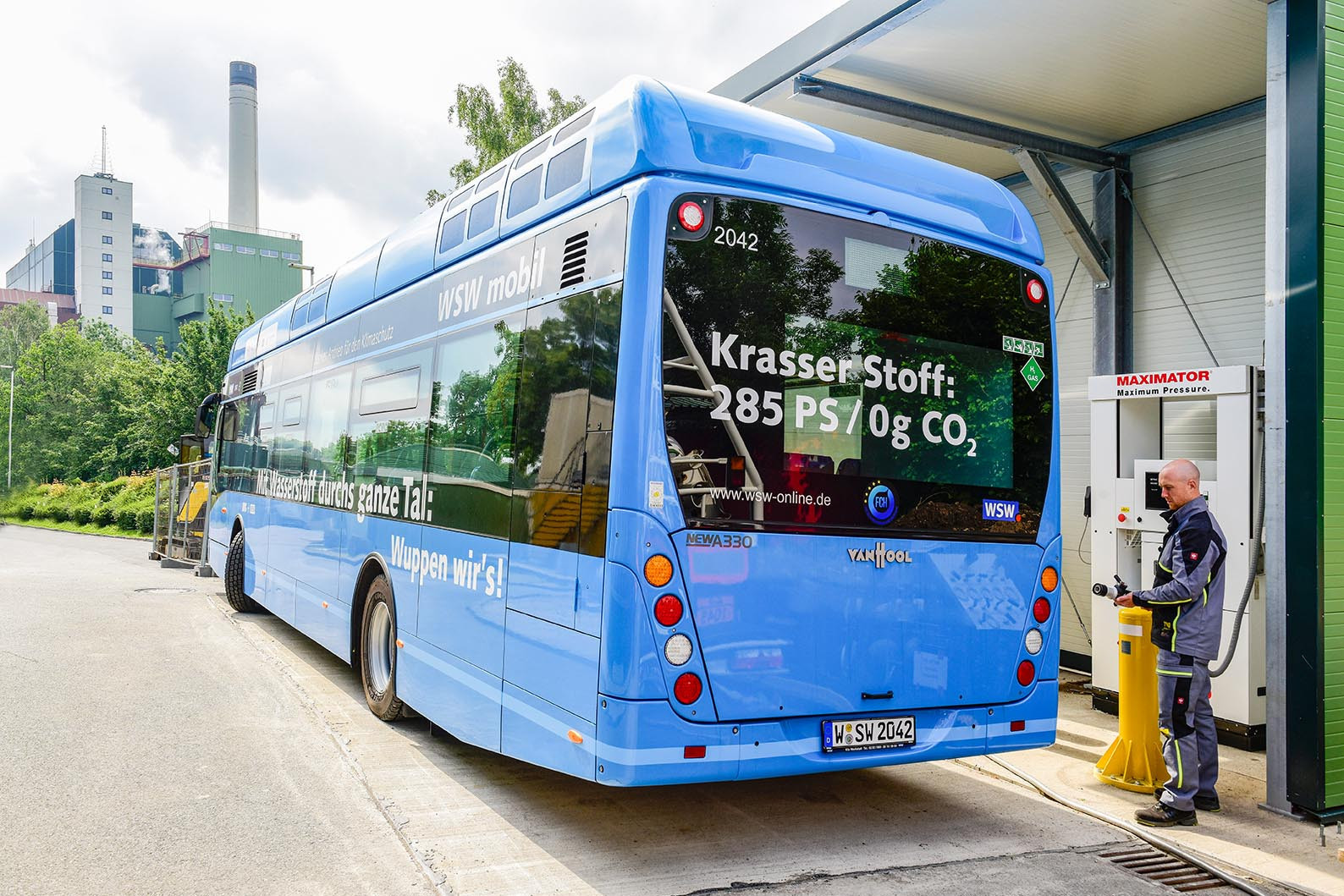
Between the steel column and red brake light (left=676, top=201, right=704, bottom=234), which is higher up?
the steel column

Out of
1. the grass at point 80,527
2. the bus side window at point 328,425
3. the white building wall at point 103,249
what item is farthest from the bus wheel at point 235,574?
the white building wall at point 103,249

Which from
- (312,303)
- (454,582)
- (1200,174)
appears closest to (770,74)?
(1200,174)

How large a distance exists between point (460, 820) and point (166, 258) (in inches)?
4443

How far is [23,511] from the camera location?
5038cm

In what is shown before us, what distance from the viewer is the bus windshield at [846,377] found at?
4.45 metres

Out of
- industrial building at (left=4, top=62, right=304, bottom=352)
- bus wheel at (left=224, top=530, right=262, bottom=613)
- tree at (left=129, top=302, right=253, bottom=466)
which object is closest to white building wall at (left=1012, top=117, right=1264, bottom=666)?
bus wheel at (left=224, top=530, right=262, bottom=613)

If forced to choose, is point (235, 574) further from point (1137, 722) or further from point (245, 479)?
point (1137, 722)

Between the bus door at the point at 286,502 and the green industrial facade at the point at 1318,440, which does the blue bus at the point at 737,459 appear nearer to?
the green industrial facade at the point at 1318,440

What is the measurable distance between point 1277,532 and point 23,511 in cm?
5681

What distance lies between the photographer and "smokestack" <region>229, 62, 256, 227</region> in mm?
82312

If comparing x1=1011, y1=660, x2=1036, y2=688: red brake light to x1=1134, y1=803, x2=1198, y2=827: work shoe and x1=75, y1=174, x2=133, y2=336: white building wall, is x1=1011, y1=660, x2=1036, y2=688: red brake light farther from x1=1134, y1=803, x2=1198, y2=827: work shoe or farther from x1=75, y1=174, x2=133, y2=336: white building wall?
x1=75, y1=174, x2=133, y2=336: white building wall

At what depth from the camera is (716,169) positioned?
465 centimetres

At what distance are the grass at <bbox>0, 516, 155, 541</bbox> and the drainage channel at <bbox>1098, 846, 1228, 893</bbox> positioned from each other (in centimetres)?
3328

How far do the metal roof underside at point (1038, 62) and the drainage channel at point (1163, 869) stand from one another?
5604mm
